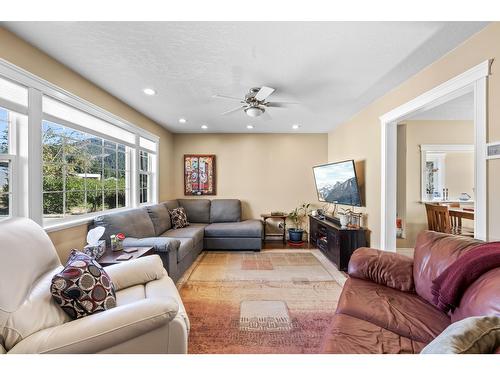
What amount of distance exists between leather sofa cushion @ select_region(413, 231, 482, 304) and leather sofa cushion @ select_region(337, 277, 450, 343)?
0.10m

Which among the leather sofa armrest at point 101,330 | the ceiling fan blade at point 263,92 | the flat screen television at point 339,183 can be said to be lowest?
the leather sofa armrest at point 101,330

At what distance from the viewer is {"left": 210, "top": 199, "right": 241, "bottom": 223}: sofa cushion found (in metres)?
4.96

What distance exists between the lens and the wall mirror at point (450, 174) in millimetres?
4504

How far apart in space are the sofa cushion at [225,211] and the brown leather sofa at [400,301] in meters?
3.25

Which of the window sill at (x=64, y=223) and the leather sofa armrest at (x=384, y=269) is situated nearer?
the leather sofa armrest at (x=384, y=269)

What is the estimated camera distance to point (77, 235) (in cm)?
251

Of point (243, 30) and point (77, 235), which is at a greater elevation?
point (243, 30)

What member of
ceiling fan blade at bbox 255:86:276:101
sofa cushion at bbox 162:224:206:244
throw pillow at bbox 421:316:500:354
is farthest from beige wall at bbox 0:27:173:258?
throw pillow at bbox 421:316:500:354

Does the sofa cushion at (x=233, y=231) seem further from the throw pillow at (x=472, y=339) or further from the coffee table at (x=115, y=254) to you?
the throw pillow at (x=472, y=339)

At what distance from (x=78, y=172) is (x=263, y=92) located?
7.53 ft

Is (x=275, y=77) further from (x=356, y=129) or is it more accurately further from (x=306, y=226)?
(x=306, y=226)

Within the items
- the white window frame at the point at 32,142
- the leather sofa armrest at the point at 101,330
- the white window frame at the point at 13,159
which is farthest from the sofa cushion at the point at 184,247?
the leather sofa armrest at the point at 101,330
